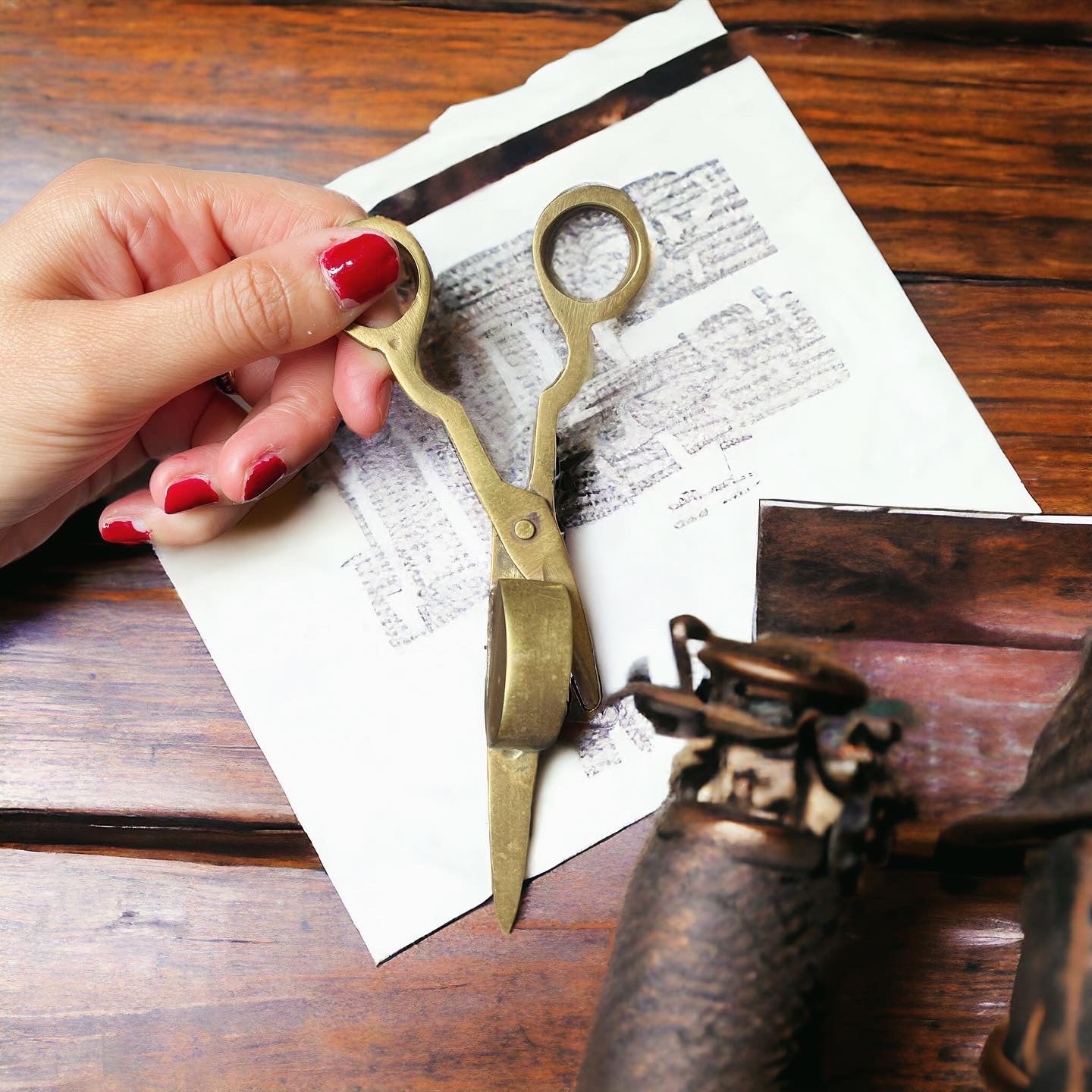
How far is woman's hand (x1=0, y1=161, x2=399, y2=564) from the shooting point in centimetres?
40

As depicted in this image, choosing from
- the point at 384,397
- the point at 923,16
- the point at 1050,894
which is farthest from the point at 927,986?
the point at 923,16

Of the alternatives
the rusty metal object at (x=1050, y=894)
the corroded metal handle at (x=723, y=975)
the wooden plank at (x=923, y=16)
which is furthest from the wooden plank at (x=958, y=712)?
the wooden plank at (x=923, y=16)

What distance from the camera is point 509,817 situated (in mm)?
442

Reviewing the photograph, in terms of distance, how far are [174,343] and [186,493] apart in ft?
0.27

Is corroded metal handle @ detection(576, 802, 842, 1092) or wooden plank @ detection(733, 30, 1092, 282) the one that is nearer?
corroded metal handle @ detection(576, 802, 842, 1092)

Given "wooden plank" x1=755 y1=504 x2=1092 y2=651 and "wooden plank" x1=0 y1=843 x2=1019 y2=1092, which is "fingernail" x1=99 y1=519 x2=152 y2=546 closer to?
"wooden plank" x1=0 y1=843 x2=1019 y2=1092

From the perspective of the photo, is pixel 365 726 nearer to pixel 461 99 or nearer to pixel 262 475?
pixel 262 475

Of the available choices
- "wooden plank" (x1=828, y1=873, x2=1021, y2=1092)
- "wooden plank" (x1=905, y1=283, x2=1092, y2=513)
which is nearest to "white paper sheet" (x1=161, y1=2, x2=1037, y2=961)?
"wooden plank" (x1=905, y1=283, x2=1092, y2=513)

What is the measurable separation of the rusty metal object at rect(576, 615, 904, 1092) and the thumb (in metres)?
0.22

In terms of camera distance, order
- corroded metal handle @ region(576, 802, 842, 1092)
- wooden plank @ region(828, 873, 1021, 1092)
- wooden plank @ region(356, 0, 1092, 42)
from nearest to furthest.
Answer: corroded metal handle @ region(576, 802, 842, 1092) → wooden plank @ region(828, 873, 1021, 1092) → wooden plank @ region(356, 0, 1092, 42)

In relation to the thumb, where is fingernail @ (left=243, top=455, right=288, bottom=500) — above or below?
below

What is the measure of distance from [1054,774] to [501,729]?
0.74 feet

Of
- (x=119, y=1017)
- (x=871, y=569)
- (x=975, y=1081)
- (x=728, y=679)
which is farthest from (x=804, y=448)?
(x=119, y=1017)

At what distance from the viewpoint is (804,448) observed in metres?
0.48
